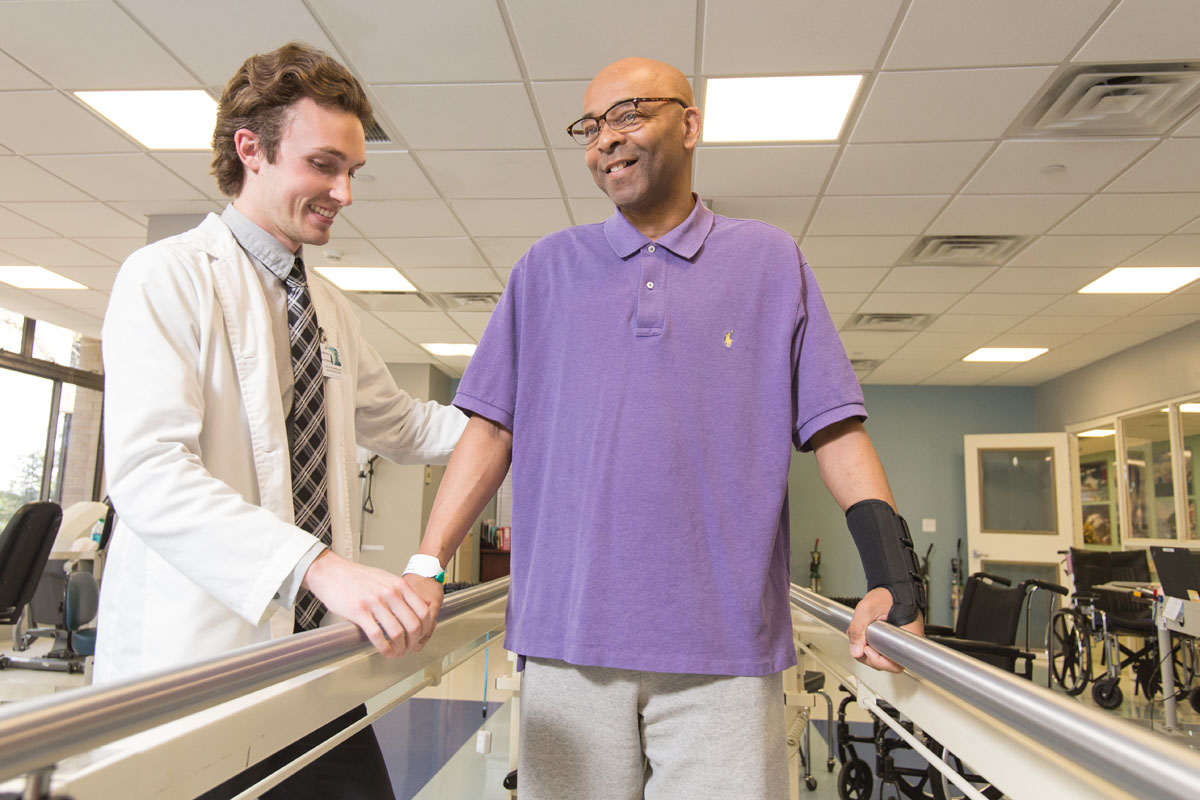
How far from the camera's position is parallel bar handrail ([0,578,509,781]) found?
49 centimetres

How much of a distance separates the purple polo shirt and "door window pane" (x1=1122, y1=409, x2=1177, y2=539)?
806 centimetres

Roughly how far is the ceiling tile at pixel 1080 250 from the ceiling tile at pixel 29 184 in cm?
592

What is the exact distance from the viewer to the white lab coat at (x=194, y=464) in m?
0.90

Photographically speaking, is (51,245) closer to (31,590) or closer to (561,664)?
(31,590)

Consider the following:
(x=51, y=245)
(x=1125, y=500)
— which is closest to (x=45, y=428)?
(x=51, y=245)

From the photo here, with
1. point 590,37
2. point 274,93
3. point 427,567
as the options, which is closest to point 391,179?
point 590,37

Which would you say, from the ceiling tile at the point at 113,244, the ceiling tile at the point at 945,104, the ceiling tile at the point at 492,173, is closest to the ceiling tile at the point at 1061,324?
the ceiling tile at the point at 945,104

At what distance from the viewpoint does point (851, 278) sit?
620cm

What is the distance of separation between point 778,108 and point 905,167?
36.8 inches

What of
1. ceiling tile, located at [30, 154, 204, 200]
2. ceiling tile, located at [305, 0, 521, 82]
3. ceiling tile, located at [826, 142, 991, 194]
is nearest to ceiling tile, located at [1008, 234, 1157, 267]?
ceiling tile, located at [826, 142, 991, 194]

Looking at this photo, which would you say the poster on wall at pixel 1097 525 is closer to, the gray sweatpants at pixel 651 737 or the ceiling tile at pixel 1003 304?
the ceiling tile at pixel 1003 304

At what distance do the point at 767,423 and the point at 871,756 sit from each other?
3848 millimetres

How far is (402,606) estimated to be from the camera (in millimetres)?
907

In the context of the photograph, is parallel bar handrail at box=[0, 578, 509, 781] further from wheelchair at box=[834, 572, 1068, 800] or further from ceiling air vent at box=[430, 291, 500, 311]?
ceiling air vent at box=[430, 291, 500, 311]
